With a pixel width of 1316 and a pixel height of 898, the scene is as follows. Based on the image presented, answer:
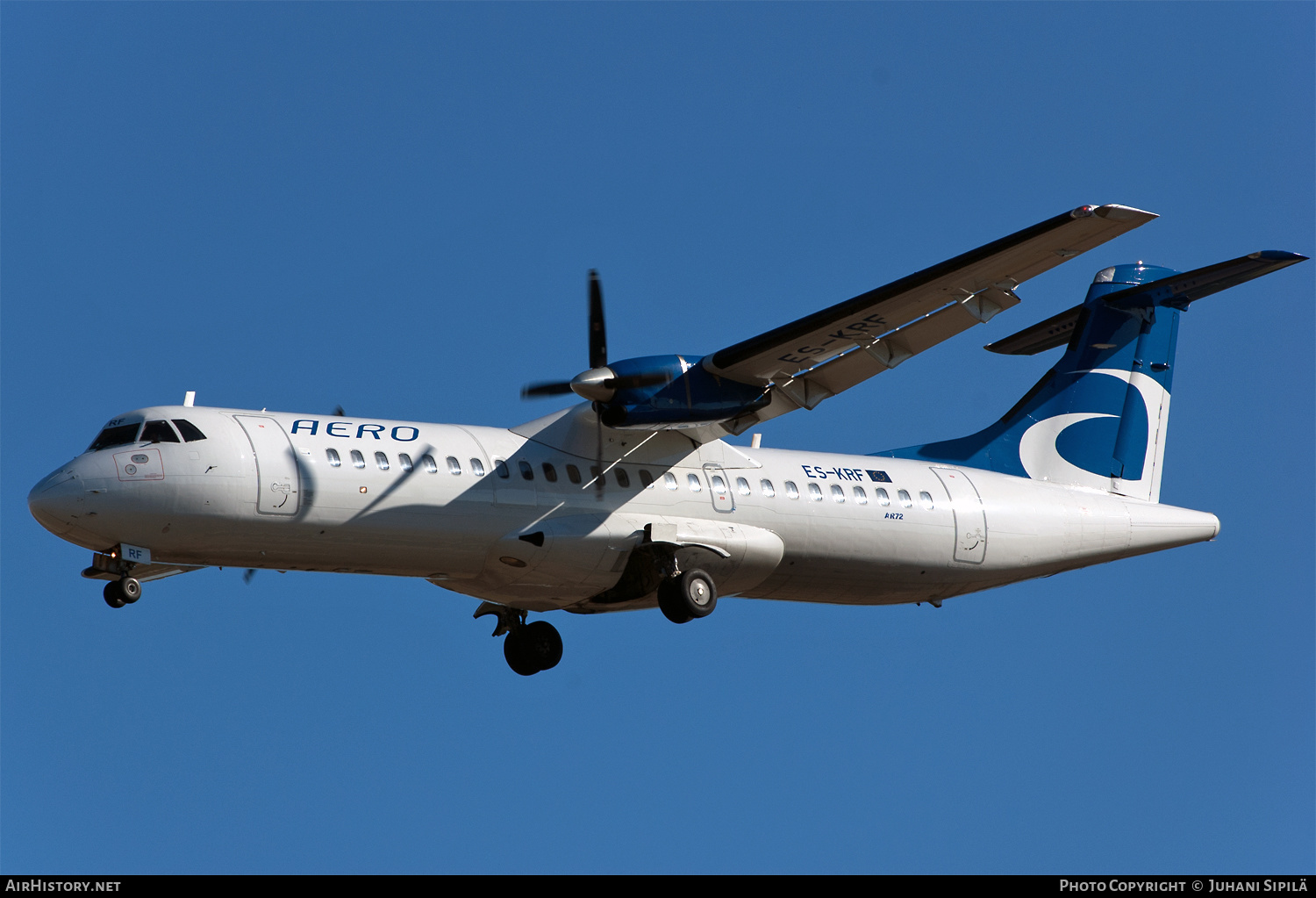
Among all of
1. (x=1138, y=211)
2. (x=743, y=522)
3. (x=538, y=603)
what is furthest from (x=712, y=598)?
(x=1138, y=211)

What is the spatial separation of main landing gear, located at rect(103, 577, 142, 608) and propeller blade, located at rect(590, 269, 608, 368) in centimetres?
563

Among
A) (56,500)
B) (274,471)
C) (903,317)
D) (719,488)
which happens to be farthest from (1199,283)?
(56,500)

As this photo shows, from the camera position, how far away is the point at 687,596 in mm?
17969

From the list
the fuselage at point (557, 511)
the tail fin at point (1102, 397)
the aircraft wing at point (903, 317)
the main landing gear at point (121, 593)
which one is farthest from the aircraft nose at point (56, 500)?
the tail fin at point (1102, 397)

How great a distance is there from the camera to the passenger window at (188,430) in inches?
647

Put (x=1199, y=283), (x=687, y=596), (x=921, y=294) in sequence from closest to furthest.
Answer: (x=921, y=294) < (x=687, y=596) < (x=1199, y=283)

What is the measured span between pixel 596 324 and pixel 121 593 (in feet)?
19.9

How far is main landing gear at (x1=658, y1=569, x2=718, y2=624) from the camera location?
17953mm

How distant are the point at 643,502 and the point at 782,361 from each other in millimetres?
2314

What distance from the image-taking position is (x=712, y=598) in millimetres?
18172

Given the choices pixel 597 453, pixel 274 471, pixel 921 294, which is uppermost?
pixel 921 294

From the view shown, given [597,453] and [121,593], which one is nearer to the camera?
[121,593]

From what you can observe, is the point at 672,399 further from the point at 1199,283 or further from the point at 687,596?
the point at 1199,283
